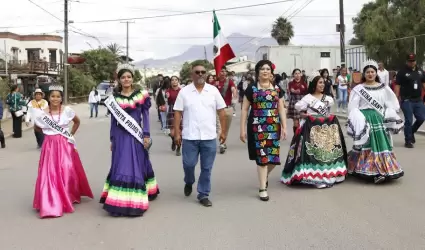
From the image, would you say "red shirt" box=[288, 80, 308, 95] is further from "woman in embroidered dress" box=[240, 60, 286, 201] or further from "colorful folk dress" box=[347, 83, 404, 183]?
"woman in embroidered dress" box=[240, 60, 286, 201]

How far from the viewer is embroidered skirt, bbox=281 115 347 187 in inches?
296

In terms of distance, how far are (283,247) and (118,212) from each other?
6.89 feet

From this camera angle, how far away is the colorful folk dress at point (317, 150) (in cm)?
752

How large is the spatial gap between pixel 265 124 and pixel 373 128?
1.84m

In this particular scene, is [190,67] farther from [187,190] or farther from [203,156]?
[187,190]

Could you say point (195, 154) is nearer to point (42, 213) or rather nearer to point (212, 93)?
point (212, 93)

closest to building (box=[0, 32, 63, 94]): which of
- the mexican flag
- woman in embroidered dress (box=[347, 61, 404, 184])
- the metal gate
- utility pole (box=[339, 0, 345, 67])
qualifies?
the metal gate

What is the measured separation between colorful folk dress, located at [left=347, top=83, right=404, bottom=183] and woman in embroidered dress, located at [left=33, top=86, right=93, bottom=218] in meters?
3.85

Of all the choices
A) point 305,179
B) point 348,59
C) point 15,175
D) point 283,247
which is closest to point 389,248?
point 283,247

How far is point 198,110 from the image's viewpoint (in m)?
6.68

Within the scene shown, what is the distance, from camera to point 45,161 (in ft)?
21.6

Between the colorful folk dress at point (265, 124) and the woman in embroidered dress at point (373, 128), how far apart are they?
1.48 metres

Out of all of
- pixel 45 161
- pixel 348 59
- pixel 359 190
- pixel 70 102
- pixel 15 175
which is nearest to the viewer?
pixel 45 161

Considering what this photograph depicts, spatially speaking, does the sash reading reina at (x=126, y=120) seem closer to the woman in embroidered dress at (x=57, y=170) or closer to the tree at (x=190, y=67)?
the woman in embroidered dress at (x=57, y=170)
